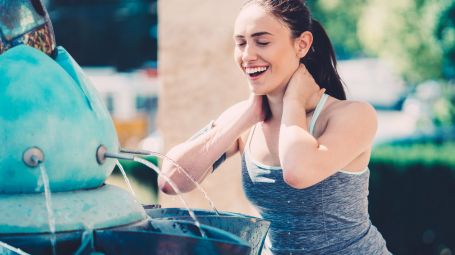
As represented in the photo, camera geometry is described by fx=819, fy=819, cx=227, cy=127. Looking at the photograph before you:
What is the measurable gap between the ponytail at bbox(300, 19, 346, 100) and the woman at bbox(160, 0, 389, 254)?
0.12 ft

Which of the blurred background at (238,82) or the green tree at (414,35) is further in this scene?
the green tree at (414,35)

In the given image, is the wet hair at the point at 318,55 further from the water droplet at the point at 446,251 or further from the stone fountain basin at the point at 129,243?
the water droplet at the point at 446,251

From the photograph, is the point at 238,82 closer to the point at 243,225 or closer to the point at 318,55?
the point at 318,55

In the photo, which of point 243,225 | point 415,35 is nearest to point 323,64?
point 243,225

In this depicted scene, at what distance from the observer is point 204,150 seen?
3020 millimetres

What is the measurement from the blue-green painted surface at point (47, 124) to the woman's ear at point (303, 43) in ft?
3.15

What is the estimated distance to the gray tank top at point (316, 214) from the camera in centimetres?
273

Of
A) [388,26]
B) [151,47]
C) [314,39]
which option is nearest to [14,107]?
[314,39]

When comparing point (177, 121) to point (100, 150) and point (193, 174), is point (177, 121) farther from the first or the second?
point (100, 150)

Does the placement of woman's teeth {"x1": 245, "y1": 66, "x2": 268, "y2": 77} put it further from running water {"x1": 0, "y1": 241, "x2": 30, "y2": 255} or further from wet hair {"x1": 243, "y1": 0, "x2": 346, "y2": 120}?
running water {"x1": 0, "y1": 241, "x2": 30, "y2": 255}

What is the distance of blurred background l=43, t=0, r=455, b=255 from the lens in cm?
550

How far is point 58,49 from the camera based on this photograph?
2.28m

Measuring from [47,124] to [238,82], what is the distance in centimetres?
354

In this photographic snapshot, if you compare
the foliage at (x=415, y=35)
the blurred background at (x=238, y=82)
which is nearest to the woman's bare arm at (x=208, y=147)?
the blurred background at (x=238, y=82)
